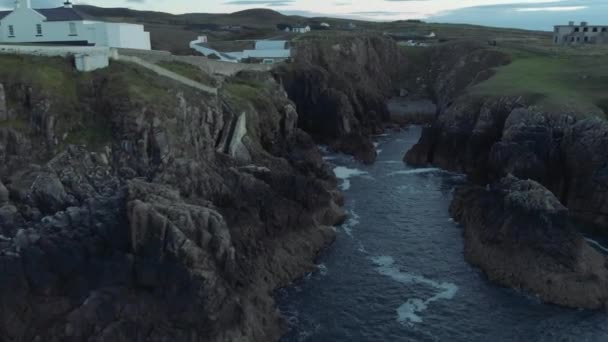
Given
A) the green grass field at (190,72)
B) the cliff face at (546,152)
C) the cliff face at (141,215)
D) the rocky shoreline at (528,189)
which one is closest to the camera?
the cliff face at (141,215)

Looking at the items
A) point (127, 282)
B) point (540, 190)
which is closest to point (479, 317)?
point (540, 190)

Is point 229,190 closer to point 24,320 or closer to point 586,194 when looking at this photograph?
point 24,320

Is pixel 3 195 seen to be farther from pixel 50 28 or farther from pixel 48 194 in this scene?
pixel 50 28

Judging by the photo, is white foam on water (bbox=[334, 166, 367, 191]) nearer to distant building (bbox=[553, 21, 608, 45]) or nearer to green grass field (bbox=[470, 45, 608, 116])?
green grass field (bbox=[470, 45, 608, 116])

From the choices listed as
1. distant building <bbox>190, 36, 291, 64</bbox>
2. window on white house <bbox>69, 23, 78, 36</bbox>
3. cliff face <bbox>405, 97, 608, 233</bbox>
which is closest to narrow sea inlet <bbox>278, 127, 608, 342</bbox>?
cliff face <bbox>405, 97, 608, 233</bbox>

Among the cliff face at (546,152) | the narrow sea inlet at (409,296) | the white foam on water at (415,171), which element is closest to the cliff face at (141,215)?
the narrow sea inlet at (409,296)

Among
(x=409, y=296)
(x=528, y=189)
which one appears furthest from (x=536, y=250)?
Result: (x=409, y=296)

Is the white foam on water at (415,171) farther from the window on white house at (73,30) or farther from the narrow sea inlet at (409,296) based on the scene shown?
the window on white house at (73,30)
